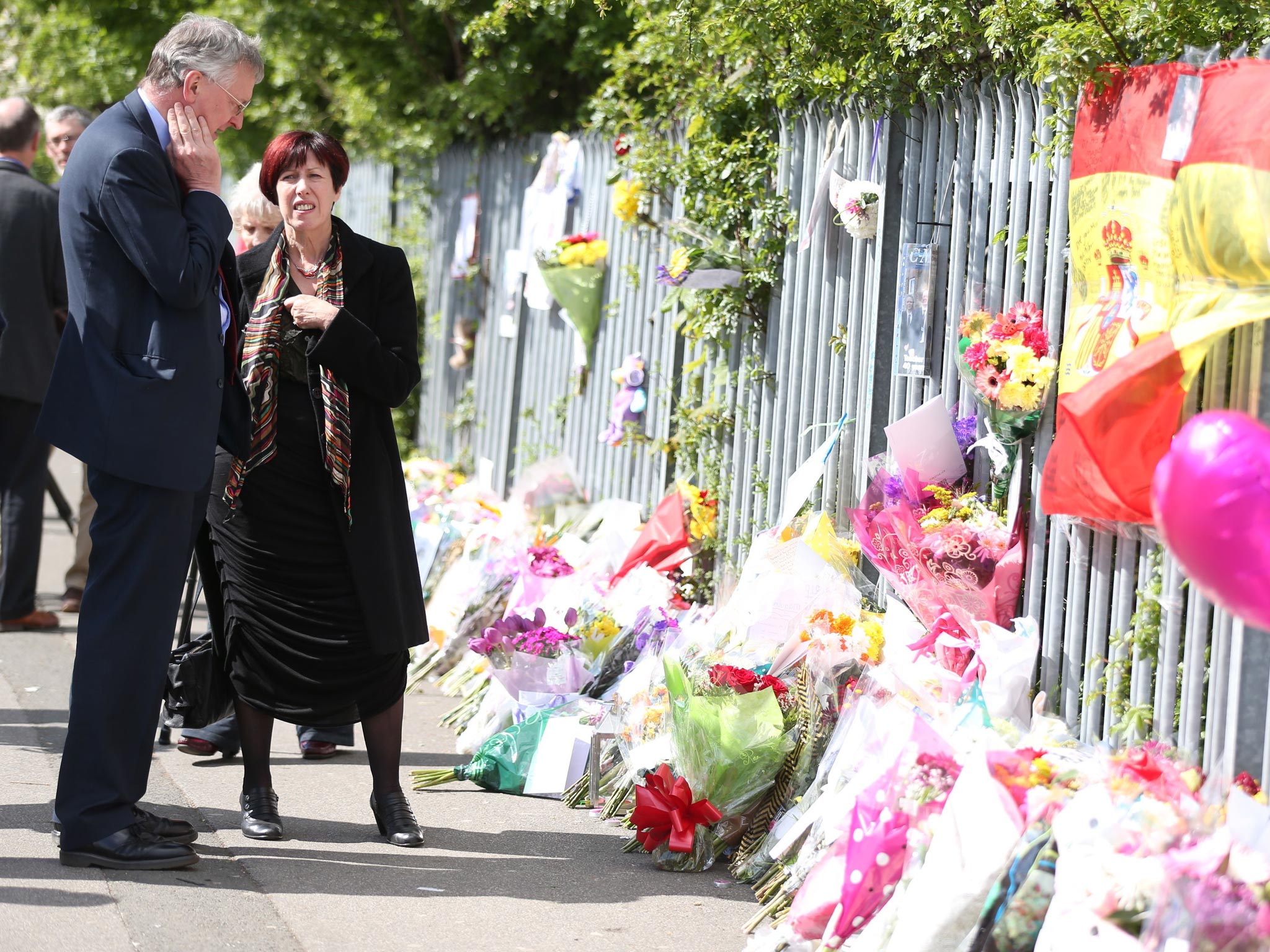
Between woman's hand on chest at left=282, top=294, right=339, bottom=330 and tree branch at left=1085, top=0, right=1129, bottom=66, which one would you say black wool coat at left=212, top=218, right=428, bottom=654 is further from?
tree branch at left=1085, top=0, right=1129, bottom=66

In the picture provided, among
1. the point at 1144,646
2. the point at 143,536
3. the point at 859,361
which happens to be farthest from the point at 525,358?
the point at 1144,646

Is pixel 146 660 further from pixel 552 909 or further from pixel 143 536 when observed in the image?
pixel 552 909

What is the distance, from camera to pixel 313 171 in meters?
4.11

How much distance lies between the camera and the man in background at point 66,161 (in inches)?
261

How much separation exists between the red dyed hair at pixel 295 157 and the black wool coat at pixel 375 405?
139 millimetres

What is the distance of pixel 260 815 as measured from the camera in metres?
4.15

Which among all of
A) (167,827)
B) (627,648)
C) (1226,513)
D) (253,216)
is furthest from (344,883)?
(253,216)

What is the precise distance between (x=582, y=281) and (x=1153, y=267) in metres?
4.01

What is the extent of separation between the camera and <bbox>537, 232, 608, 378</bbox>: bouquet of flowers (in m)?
7.09

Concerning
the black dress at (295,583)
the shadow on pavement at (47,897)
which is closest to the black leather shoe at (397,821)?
the black dress at (295,583)

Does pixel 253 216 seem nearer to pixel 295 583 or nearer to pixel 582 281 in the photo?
pixel 295 583

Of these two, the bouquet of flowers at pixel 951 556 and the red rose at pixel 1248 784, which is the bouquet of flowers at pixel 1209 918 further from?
the bouquet of flowers at pixel 951 556

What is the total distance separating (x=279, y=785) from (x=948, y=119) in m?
2.89

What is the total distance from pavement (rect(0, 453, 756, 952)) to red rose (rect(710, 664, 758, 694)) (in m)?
0.50
